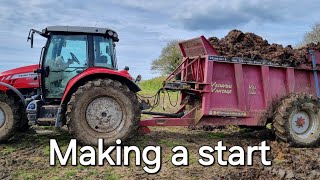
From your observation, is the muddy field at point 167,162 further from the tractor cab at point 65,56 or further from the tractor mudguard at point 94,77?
the tractor cab at point 65,56

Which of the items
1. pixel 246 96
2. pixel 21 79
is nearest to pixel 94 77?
pixel 21 79

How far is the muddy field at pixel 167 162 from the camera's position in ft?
19.3

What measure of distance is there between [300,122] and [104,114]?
410 cm

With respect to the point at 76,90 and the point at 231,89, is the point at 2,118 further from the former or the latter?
the point at 231,89

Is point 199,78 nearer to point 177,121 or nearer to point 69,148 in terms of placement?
point 177,121

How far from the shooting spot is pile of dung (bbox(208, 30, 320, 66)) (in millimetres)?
8461

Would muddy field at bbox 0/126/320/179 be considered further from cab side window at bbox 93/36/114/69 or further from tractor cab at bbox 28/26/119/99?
cab side window at bbox 93/36/114/69

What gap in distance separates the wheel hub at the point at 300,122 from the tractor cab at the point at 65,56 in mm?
4049

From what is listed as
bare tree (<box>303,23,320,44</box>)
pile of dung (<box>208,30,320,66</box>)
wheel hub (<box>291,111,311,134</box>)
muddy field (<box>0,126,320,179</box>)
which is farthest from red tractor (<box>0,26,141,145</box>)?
bare tree (<box>303,23,320,44</box>)

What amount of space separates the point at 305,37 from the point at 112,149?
92.7ft

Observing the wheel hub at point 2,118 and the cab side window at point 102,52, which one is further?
the cab side window at point 102,52

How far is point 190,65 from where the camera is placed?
8.78 meters

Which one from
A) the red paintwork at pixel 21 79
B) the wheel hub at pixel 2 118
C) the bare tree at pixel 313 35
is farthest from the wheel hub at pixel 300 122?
the bare tree at pixel 313 35

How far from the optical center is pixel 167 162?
6.50 meters
